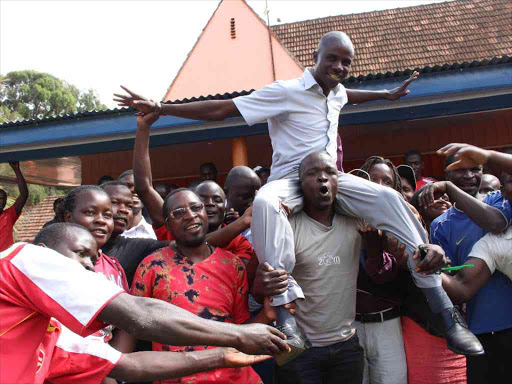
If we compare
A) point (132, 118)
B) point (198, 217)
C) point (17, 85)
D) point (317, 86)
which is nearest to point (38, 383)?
point (198, 217)

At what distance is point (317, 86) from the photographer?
131 inches

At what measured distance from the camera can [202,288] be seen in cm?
279

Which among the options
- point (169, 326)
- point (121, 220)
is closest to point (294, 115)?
point (121, 220)

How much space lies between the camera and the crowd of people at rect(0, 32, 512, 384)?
95.6 inches

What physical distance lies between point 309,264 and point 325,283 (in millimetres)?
143

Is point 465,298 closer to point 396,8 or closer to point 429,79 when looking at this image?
point 429,79

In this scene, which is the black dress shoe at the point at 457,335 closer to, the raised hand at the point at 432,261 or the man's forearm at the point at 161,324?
the raised hand at the point at 432,261

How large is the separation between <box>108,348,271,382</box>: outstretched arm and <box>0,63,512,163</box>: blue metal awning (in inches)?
191

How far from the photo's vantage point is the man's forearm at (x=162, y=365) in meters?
2.03

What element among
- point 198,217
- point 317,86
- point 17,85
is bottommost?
point 198,217

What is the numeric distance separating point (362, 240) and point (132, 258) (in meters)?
1.47

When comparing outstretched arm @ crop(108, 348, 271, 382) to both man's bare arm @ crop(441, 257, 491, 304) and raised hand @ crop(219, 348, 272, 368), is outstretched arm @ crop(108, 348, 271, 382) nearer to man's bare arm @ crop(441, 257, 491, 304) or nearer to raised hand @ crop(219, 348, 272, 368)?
raised hand @ crop(219, 348, 272, 368)

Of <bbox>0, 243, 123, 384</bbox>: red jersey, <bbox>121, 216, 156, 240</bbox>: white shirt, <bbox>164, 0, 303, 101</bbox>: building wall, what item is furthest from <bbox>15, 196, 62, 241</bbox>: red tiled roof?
<bbox>0, 243, 123, 384</bbox>: red jersey

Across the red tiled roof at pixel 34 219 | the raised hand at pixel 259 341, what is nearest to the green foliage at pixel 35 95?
the red tiled roof at pixel 34 219
